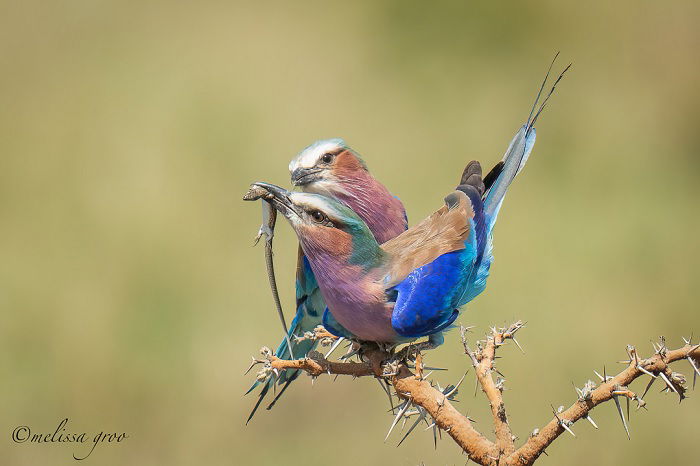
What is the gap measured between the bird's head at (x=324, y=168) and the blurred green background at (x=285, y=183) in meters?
2.39

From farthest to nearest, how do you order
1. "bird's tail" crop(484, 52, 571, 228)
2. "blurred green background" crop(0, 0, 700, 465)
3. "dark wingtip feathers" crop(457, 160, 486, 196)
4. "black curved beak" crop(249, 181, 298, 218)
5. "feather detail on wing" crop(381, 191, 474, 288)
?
1. "blurred green background" crop(0, 0, 700, 465)
2. "bird's tail" crop(484, 52, 571, 228)
3. "dark wingtip feathers" crop(457, 160, 486, 196)
4. "feather detail on wing" crop(381, 191, 474, 288)
5. "black curved beak" crop(249, 181, 298, 218)

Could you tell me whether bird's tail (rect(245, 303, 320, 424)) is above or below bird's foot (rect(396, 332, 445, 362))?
below

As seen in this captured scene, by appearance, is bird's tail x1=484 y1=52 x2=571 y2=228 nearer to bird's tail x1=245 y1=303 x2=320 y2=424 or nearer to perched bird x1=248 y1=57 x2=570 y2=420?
perched bird x1=248 y1=57 x2=570 y2=420

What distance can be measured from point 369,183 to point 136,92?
4.77 meters

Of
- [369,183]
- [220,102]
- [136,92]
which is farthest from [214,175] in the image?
[369,183]

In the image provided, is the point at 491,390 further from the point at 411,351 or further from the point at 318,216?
the point at 318,216

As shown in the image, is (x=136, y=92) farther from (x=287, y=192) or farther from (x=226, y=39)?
(x=287, y=192)

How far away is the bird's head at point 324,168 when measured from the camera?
10.4 feet

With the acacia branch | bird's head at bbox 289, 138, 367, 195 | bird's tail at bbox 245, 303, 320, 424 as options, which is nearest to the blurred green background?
bird's tail at bbox 245, 303, 320, 424

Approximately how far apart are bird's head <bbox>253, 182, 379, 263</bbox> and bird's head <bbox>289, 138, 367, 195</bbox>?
510mm

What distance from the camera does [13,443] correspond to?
18.2ft

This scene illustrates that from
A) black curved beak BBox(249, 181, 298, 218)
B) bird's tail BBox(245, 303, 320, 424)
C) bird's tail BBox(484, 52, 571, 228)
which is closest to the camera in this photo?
black curved beak BBox(249, 181, 298, 218)

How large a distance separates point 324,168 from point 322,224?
23.3 inches

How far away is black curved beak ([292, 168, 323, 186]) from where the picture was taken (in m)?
3.16
